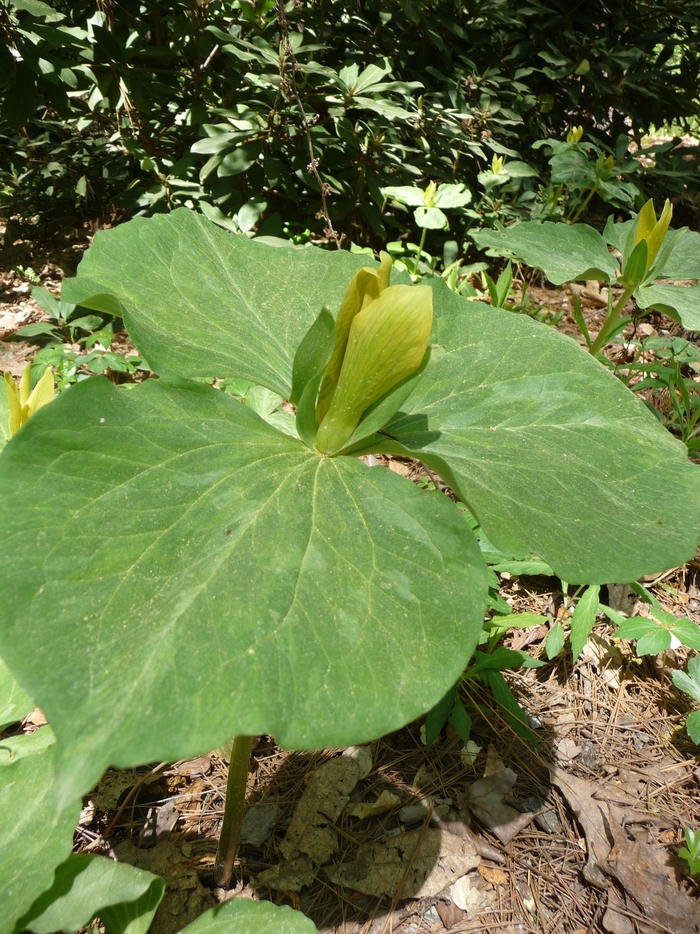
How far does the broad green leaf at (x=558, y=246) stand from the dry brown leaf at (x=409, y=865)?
1.60 meters

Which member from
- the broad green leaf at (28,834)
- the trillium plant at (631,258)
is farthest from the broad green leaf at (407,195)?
the broad green leaf at (28,834)

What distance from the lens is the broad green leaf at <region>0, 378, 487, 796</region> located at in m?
0.70

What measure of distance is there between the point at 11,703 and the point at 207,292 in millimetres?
801

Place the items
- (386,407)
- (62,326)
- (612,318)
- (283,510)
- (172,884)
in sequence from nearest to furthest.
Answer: (283,510) → (386,407) → (172,884) → (612,318) → (62,326)

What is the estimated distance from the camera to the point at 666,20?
425 cm

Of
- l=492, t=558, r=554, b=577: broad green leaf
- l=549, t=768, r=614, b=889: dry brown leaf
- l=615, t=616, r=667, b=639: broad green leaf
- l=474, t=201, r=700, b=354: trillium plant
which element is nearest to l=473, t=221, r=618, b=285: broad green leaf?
l=474, t=201, r=700, b=354: trillium plant

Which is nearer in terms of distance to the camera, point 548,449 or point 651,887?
point 548,449

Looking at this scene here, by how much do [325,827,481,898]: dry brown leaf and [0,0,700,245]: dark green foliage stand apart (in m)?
2.73

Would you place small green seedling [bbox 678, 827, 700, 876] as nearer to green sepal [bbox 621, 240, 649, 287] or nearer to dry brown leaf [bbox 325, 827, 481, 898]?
dry brown leaf [bbox 325, 827, 481, 898]

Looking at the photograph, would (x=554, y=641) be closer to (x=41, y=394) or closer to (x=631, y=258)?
(x=631, y=258)

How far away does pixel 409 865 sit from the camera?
55.8 inches

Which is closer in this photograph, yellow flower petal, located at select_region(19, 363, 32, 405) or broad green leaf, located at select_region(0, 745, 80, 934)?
broad green leaf, located at select_region(0, 745, 80, 934)

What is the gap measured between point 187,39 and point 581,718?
12.2ft

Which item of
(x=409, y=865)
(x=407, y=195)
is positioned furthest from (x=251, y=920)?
(x=407, y=195)
